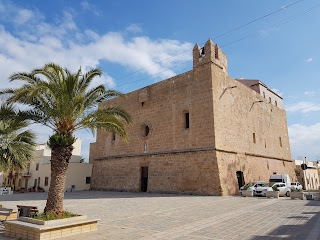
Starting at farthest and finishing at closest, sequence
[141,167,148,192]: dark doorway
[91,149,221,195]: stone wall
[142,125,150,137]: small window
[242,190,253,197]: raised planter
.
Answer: [142,125,150,137]: small window
[141,167,148,192]: dark doorway
[91,149,221,195]: stone wall
[242,190,253,197]: raised planter

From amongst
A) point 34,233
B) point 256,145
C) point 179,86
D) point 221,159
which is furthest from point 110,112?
point 256,145

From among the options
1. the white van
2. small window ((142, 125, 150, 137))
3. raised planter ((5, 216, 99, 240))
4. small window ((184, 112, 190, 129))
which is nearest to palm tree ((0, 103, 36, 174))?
raised planter ((5, 216, 99, 240))

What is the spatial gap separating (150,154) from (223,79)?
8538 mm

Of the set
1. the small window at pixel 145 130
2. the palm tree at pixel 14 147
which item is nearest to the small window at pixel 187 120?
the small window at pixel 145 130

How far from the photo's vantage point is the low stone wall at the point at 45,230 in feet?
18.5

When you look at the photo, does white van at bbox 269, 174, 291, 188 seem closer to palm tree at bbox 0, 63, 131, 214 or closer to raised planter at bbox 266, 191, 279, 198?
raised planter at bbox 266, 191, 279, 198

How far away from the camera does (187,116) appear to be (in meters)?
20.3

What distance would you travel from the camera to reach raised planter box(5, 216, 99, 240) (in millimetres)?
5672

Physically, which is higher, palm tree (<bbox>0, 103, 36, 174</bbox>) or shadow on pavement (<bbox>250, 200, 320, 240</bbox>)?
palm tree (<bbox>0, 103, 36, 174</bbox>)

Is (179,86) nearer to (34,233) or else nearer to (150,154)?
(150,154)

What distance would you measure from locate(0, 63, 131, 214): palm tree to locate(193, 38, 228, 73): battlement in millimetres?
12825

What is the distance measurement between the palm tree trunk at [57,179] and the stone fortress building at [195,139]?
460 inches

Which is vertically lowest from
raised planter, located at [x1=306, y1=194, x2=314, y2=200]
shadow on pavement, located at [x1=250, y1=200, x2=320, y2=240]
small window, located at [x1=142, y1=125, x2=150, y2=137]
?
shadow on pavement, located at [x1=250, y1=200, x2=320, y2=240]

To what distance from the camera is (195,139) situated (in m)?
18.8
